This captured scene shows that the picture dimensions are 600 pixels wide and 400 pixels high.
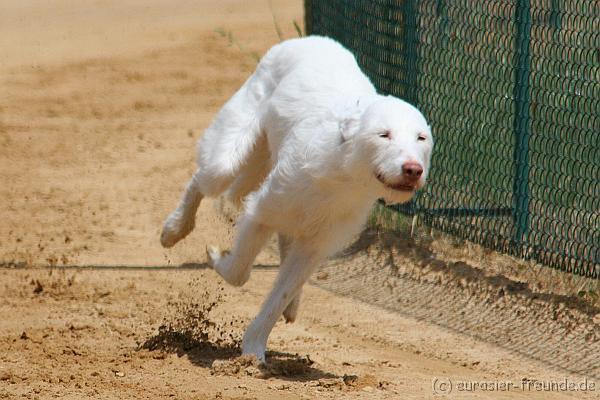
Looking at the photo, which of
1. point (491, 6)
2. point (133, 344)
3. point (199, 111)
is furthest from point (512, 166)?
point (199, 111)

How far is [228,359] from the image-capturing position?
6.43m

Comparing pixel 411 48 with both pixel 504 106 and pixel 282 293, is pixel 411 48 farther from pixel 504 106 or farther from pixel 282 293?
pixel 282 293

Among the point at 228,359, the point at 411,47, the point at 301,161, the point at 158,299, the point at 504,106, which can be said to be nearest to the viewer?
the point at 301,161

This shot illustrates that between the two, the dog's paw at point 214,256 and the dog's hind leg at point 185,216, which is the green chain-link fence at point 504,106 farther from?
the dog's paw at point 214,256

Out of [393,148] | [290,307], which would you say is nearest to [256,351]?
[290,307]

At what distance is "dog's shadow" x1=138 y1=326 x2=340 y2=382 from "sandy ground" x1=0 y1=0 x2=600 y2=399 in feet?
0.04

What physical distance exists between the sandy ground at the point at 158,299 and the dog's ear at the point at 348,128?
4.20 feet

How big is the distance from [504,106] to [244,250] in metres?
2.54

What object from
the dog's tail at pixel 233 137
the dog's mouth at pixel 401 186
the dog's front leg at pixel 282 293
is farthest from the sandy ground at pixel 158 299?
the dog's mouth at pixel 401 186

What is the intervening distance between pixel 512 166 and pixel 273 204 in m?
2.47

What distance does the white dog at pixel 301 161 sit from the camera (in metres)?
5.57

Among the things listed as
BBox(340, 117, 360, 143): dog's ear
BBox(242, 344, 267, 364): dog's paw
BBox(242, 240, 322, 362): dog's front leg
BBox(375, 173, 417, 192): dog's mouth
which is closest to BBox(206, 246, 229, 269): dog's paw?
BBox(242, 240, 322, 362): dog's front leg

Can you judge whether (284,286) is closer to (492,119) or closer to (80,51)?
(492,119)

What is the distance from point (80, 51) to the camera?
14836 mm
